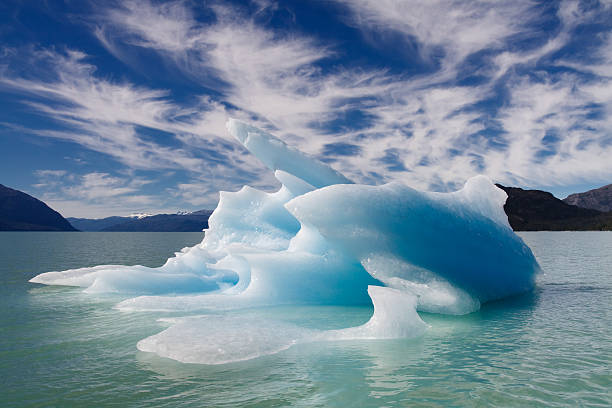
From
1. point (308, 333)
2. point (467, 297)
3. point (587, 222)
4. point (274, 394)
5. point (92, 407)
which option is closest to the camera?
point (92, 407)

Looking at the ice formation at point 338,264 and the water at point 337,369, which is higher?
the ice formation at point 338,264

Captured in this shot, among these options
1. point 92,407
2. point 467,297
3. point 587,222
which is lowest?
point 92,407

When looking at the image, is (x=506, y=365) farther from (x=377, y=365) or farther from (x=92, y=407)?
(x=92, y=407)

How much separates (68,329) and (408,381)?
22.1ft

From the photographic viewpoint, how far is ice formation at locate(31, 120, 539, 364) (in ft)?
23.6

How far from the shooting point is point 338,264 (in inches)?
420

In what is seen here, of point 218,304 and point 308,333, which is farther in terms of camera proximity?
point 218,304

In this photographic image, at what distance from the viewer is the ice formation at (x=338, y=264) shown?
7.20 metres

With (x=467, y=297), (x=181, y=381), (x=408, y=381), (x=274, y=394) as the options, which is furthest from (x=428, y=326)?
(x=181, y=381)

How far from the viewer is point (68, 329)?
320 inches

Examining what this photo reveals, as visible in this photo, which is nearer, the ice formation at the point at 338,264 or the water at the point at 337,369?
the water at the point at 337,369

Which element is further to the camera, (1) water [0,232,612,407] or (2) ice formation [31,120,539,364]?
(2) ice formation [31,120,539,364]

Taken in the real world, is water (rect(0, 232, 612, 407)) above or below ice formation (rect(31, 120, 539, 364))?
below

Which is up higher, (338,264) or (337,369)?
(338,264)
